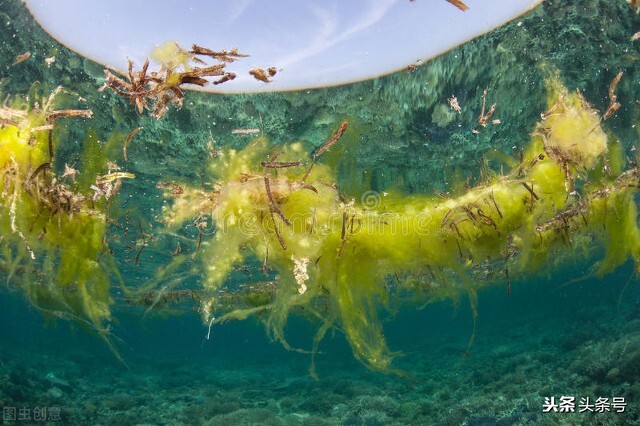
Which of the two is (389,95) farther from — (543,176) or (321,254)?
(321,254)

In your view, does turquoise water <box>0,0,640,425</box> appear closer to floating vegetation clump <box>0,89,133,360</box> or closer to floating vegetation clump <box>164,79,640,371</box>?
floating vegetation clump <box>0,89,133,360</box>

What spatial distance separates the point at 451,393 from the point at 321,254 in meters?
17.3

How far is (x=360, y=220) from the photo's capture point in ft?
13.5

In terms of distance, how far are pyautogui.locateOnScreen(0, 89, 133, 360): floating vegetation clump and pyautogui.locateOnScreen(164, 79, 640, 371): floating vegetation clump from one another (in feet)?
2.93

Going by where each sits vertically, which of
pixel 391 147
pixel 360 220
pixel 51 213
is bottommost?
pixel 360 220

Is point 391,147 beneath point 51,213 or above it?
above

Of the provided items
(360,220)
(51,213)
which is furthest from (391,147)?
(51,213)

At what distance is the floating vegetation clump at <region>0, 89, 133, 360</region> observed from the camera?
3260mm

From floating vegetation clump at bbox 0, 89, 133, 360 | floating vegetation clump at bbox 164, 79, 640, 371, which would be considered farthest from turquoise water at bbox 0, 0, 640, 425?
floating vegetation clump at bbox 164, 79, 640, 371

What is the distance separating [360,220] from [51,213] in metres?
3.11

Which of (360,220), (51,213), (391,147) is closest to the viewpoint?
(51,213)

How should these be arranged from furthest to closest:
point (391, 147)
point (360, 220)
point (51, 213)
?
point (391, 147) < point (360, 220) < point (51, 213)

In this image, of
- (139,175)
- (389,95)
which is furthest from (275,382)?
(389,95)

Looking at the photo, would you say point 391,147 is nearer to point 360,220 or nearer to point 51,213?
point 360,220
